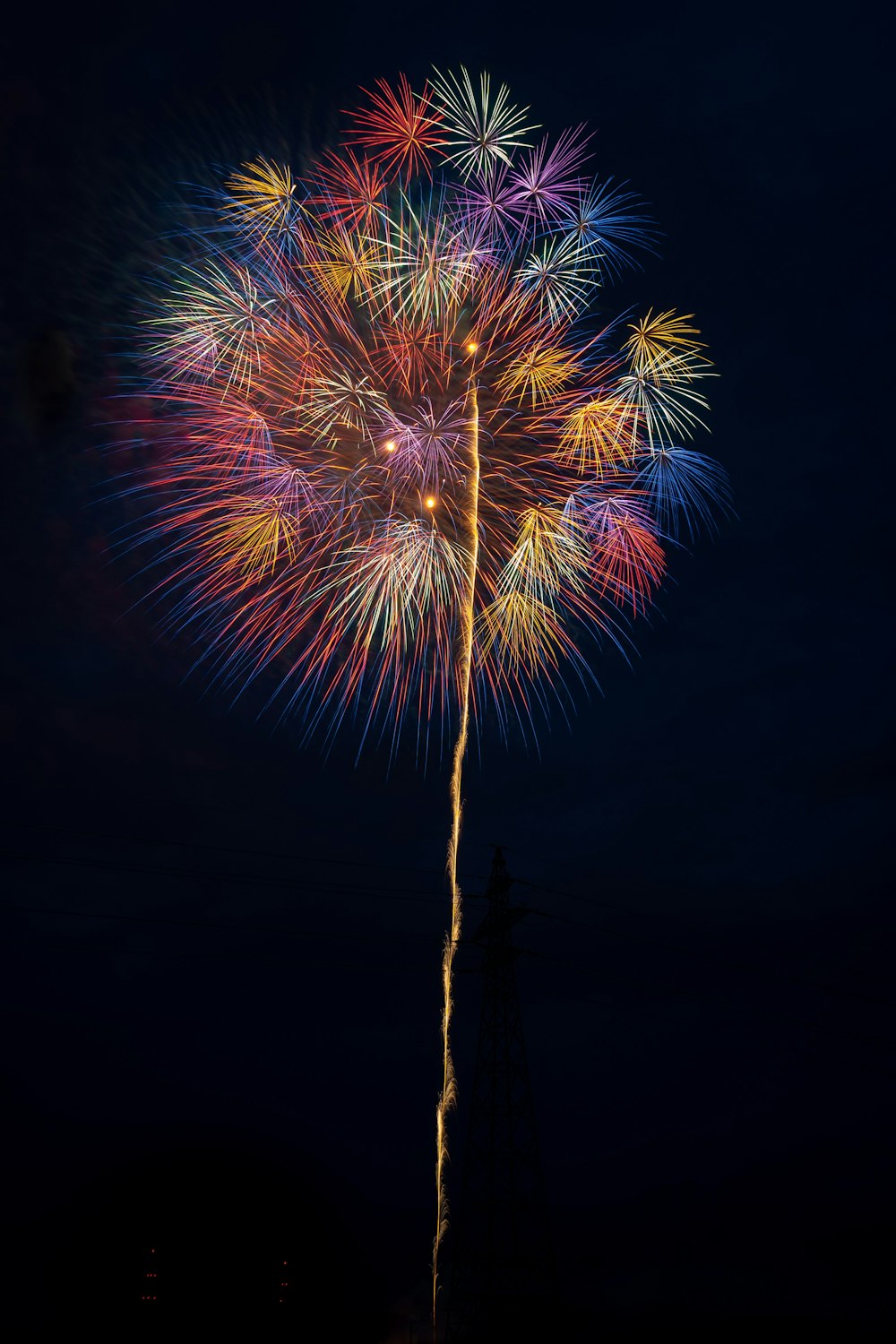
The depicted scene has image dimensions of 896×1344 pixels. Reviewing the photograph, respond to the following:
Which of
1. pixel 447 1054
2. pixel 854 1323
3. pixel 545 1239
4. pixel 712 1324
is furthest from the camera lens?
pixel 854 1323

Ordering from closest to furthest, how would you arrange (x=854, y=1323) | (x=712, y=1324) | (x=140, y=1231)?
(x=140, y=1231)
(x=712, y=1324)
(x=854, y=1323)

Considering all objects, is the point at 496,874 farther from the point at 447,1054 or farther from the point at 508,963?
the point at 447,1054

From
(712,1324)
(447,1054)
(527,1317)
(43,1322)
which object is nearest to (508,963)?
(447,1054)

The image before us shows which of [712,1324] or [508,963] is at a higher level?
[508,963]

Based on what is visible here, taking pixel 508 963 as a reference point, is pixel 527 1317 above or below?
below

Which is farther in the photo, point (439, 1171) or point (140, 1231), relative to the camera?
point (140, 1231)

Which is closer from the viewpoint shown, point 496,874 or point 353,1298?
point 496,874

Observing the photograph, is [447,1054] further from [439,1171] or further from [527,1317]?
[527,1317]

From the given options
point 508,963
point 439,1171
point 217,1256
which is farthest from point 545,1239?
point 217,1256

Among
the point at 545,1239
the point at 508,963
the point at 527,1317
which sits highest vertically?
the point at 508,963
